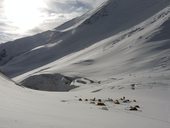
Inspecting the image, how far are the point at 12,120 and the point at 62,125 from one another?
131 centimetres

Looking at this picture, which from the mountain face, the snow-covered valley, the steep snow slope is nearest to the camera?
the snow-covered valley

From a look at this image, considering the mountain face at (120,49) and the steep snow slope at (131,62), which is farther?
the mountain face at (120,49)

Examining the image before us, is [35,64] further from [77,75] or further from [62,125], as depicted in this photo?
[62,125]

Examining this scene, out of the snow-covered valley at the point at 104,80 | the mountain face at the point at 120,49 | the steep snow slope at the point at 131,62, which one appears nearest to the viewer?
the snow-covered valley at the point at 104,80

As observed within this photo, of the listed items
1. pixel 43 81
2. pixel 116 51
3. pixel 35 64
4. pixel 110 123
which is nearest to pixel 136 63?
pixel 43 81

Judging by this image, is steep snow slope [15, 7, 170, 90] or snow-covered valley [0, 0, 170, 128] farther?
steep snow slope [15, 7, 170, 90]

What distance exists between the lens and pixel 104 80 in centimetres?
6431

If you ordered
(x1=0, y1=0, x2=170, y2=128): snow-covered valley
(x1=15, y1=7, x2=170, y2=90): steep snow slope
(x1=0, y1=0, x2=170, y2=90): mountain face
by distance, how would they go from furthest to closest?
(x1=0, y1=0, x2=170, y2=90): mountain face < (x1=15, y1=7, x2=170, y2=90): steep snow slope < (x1=0, y1=0, x2=170, y2=128): snow-covered valley

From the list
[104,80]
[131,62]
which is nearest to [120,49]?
[131,62]

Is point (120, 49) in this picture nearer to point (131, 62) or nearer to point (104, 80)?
point (131, 62)

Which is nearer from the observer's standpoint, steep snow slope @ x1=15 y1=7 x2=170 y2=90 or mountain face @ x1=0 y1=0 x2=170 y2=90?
steep snow slope @ x1=15 y1=7 x2=170 y2=90

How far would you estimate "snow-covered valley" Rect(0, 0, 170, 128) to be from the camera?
10938 mm

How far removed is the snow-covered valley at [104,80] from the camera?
431 inches

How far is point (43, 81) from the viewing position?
7775 centimetres
